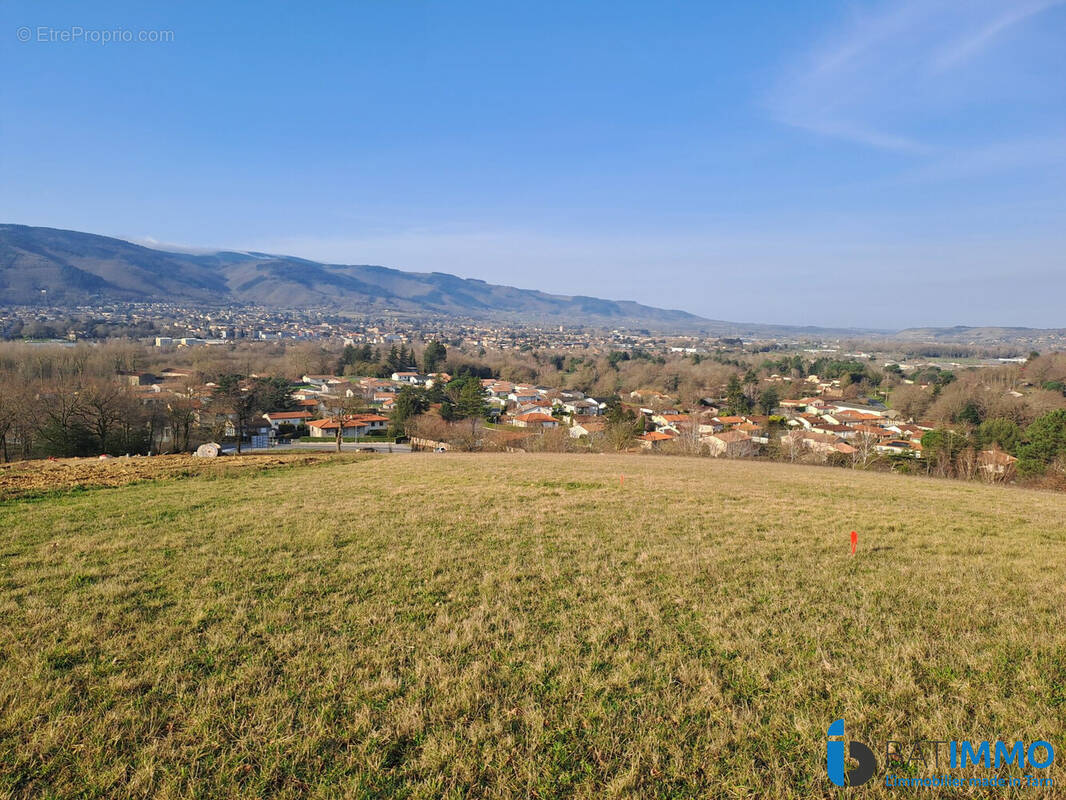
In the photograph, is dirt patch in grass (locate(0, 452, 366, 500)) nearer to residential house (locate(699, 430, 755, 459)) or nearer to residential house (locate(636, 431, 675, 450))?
residential house (locate(636, 431, 675, 450))

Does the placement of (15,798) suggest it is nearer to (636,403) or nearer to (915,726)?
(915,726)

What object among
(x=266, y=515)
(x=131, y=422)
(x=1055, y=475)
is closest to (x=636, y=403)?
(x=1055, y=475)

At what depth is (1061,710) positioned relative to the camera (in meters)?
4.02

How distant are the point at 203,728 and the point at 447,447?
37.3m

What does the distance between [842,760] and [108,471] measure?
1835 centimetres

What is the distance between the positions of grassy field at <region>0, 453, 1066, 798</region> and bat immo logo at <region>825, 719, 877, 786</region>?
0.07 m

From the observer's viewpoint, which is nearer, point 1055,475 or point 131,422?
point 1055,475

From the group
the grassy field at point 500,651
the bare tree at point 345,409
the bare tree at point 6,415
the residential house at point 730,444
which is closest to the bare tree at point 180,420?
the bare tree at point 6,415

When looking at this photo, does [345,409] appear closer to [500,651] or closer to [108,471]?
[108,471]

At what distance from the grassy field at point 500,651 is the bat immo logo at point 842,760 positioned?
74 millimetres

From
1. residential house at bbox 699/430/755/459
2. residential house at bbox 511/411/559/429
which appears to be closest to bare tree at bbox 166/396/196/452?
residential house at bbox 511/411/559/429

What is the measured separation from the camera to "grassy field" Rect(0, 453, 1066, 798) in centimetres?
348

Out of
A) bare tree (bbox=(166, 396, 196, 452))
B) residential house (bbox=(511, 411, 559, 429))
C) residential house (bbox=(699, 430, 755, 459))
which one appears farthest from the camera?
residential house (bbox=(511, 411, 559, 429))

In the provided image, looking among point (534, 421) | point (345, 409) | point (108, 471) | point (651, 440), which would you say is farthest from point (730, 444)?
point (108, 471)
